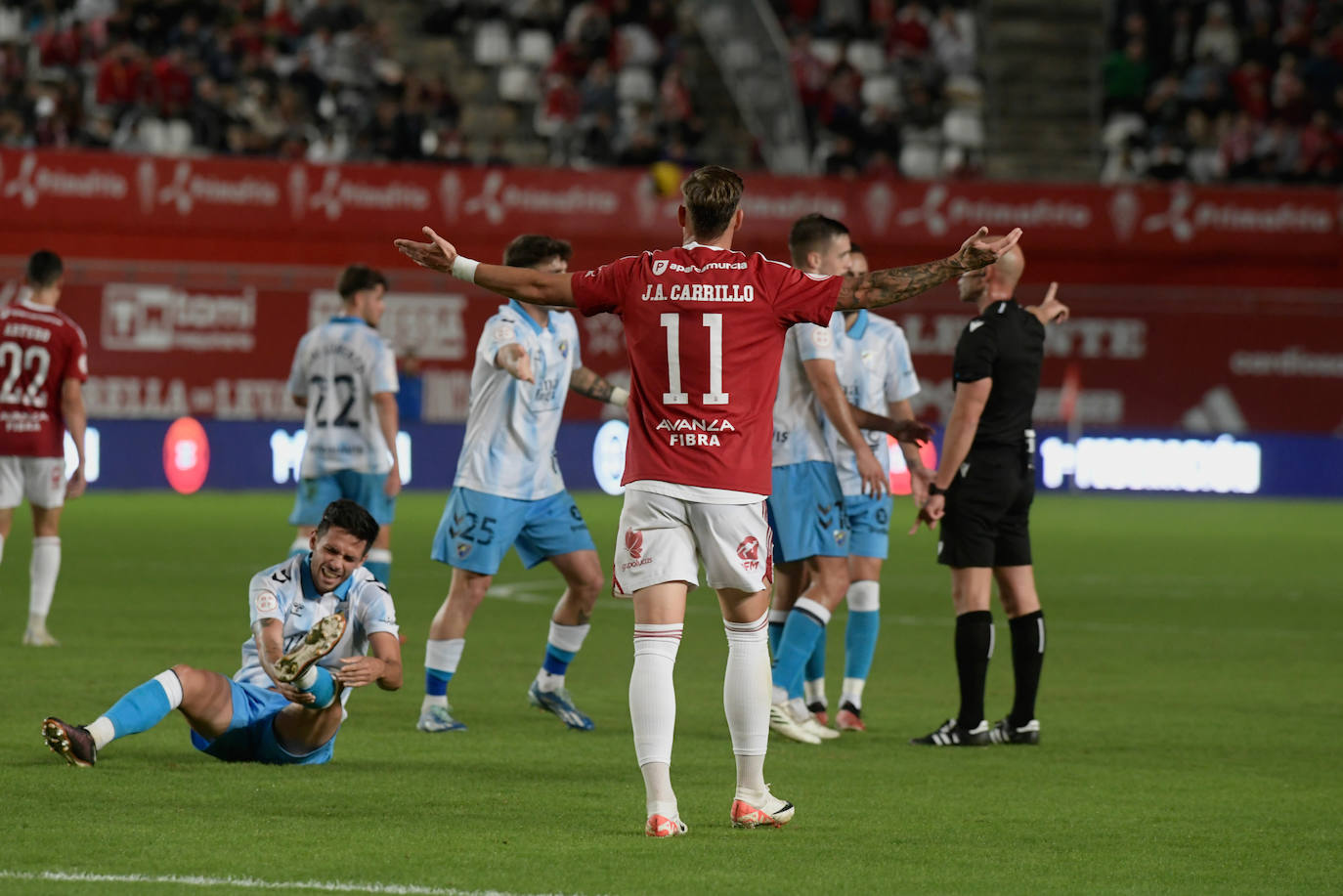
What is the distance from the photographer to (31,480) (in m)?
11.5

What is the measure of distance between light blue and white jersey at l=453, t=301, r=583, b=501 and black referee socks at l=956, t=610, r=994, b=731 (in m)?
1.90

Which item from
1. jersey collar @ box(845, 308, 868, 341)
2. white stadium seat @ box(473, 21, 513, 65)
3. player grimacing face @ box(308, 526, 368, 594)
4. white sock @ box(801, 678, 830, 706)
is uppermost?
white stadium seat @ box(473, 21, 513, 65)

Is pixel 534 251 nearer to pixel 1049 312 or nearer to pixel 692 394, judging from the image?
pixel 1049 312

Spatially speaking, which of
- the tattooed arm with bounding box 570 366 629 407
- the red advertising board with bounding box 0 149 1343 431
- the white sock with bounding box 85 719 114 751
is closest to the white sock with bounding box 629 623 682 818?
the white sock with bounding box 85 719 114 751

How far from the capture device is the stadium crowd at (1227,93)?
30344 mm

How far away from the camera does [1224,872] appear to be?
5977 mm

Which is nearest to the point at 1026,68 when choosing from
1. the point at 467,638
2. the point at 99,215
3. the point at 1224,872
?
the point at 99,215

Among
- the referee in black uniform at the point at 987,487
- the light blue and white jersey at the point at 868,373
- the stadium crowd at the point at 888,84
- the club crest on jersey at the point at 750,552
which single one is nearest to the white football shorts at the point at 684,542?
the club crest on jersey at the point at 750,552

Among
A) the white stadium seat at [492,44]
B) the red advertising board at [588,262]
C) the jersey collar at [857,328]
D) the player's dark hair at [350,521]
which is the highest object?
the white stadium seat at [492,44]

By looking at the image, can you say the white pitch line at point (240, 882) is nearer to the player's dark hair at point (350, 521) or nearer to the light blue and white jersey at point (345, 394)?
the player's dark hair at point (350, 521)

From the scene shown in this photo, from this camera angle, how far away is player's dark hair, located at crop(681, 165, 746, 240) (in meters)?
6.26

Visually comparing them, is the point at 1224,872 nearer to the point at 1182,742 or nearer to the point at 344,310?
the point at 1182,742

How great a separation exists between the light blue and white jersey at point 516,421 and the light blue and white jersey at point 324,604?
1.70m

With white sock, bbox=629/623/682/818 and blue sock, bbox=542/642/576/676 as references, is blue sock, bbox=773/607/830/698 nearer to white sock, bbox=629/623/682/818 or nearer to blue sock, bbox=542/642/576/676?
blue sock, bbox=542/642/576/676
